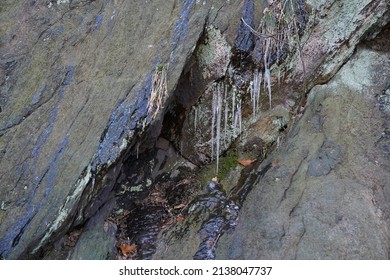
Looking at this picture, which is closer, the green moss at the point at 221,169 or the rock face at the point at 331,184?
the rock face at the point at 331,184

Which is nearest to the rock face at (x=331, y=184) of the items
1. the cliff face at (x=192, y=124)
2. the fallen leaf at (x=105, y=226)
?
the cliff face at (x=192, y=124)

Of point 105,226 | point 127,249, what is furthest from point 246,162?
point 105,226

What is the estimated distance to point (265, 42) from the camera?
5133mm

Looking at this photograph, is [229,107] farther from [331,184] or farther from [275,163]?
[331,184]

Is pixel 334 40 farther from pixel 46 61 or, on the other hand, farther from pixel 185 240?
pixel 46 61

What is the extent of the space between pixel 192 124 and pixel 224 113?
43 centimetres

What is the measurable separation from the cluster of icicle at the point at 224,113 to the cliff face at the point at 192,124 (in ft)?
0.08

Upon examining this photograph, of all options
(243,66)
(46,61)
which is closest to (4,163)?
(46,61)

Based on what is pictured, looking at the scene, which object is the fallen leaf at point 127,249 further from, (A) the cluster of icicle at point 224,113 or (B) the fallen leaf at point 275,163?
(B) the fallen leaf at point 275,163

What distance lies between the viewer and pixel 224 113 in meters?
5.32

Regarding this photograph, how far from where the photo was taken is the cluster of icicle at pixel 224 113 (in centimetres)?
528

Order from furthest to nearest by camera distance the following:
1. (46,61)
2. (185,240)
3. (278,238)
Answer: (46,61)
(185,240)
(278,238)

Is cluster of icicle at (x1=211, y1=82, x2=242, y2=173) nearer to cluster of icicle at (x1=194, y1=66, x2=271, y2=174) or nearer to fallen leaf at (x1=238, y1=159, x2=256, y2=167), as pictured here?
cluster of icicle at (x1=194, y1=66, x2=271, y2=174)

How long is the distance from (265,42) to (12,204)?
3.35m
